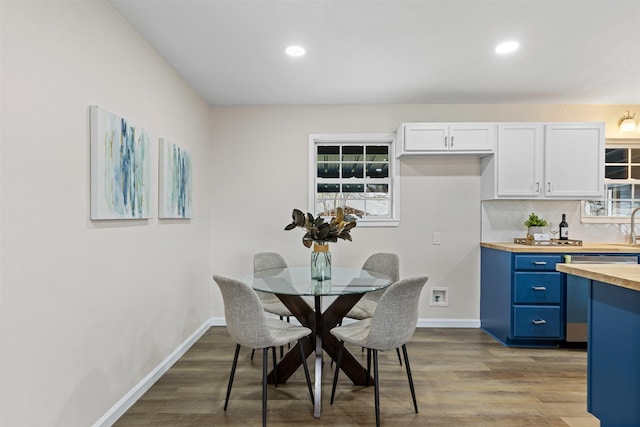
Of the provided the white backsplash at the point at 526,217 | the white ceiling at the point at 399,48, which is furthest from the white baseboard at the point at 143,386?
the white backsplash at the point at 526,217

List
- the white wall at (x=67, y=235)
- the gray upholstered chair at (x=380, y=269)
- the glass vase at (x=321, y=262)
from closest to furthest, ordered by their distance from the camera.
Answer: the white wall at (x=67, y=235) < the glass vase at (x=321, y=262) < the gray upholstered chair at (x=380, y=269)

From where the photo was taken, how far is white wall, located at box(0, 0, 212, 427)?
137 centimetres

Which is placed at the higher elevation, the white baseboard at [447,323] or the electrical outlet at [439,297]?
the electrical outlet at [439,297]

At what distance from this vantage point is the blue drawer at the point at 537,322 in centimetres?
320

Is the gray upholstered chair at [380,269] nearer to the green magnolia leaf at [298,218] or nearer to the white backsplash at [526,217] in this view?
the green magnolia leaf at [298,218]

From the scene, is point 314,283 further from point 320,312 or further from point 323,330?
point 323,330

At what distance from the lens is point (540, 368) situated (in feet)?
9.24

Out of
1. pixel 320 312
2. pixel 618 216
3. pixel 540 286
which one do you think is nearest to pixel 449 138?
pixel 540 286

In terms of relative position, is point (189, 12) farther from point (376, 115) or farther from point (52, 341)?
point (376, 115)

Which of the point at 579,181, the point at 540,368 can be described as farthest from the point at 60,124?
the point at 579,181

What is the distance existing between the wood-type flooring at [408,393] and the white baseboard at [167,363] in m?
0.05

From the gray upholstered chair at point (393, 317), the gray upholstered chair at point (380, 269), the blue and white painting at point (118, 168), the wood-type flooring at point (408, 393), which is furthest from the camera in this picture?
the gray upholstered chair at point (380, 269)

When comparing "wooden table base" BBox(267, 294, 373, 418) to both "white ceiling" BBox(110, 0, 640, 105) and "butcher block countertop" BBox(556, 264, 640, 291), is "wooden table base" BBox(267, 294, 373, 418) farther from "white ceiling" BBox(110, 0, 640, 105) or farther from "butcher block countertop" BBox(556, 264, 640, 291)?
"white ceiling" BBox(110, 0, 640, 105)

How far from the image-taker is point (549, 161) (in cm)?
347
